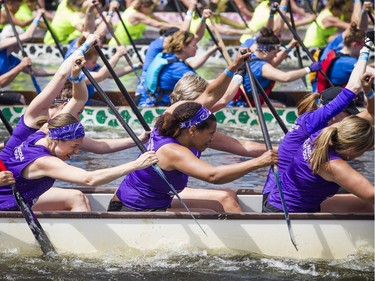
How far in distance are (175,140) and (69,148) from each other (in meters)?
0.66

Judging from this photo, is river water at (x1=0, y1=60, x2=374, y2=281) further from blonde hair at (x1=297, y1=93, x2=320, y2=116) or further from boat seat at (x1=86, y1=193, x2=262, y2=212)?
blonde hair at (x1=297, y1=93, x2=320, y2=116)

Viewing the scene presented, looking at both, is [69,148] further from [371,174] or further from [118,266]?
[371,174]

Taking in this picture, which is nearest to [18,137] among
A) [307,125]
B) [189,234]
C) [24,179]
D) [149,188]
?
[24,179]

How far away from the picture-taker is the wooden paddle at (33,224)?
680 centimetres

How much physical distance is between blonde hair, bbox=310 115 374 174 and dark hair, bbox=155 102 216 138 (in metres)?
0.71

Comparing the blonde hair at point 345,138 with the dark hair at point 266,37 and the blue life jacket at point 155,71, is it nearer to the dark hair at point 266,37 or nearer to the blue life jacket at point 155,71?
the dark hair at point 266,37

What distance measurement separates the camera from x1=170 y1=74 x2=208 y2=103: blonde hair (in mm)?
7633

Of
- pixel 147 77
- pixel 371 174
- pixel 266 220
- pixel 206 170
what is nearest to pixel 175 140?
pixel 206 170

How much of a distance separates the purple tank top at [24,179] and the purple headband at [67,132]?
5.3 inches

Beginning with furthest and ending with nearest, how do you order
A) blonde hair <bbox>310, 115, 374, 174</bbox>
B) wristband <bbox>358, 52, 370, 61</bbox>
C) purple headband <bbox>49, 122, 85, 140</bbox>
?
1. wristband <bbox>358, 52, 370, 61</bbox>
2. purple headband <bbox>49, 122, 85, 140</bbox>
3. blonde hair <bbox>310, 115, 374, 174</bbox>

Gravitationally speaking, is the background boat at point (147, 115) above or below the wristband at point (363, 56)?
below

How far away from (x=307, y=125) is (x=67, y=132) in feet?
5.27

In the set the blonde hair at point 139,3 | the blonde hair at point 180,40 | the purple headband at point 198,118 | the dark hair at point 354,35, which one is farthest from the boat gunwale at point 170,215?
the blonde hair at point 139,3

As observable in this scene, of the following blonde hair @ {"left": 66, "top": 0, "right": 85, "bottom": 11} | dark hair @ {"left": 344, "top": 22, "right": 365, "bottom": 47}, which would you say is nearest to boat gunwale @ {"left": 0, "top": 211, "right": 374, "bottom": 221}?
dark hair @ {"left": 344, "top": 22, "right": 365, "bottom": 47}
